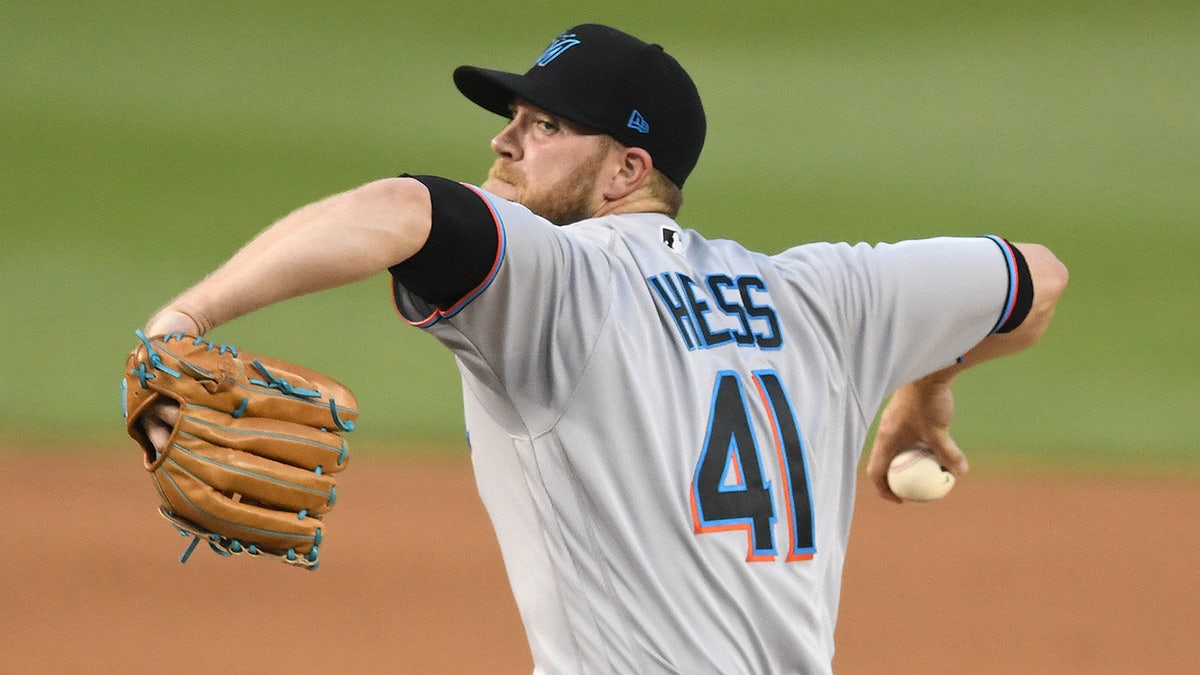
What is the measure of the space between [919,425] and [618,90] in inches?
36.5

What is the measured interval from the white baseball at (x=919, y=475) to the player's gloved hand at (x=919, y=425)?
2 centimetres

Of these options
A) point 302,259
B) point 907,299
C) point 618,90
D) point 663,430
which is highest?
point 618,90

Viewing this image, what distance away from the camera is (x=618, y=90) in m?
2.34

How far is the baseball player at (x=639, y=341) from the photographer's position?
5.72 ft

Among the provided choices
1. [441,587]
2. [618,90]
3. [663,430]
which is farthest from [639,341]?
[441,587]

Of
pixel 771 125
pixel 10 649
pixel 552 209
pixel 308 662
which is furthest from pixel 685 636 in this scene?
pixel 771 125

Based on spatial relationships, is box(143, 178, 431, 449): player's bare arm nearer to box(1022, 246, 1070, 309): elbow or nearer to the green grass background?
box(1022, 246, 1070, 309): elbow

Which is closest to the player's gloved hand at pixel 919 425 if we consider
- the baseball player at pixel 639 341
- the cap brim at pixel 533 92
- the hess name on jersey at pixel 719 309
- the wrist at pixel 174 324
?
the baseball player at pixel 639 341

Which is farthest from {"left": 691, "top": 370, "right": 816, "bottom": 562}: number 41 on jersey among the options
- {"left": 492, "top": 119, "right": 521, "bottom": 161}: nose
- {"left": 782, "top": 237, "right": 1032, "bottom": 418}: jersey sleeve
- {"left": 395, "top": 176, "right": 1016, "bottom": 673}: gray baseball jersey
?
{"left": 492, "top": 119, "right": 521, "bottom": 161}: nose

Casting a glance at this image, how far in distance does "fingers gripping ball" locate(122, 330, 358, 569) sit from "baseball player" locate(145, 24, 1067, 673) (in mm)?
62

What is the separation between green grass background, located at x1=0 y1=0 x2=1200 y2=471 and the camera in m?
9.16

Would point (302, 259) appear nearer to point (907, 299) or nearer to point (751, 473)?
point (751, 473)

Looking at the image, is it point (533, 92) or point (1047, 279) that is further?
point (1047, 279)

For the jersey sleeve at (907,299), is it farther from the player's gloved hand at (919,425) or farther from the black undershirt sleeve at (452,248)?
the black undershirt sleeve at (452,248)
